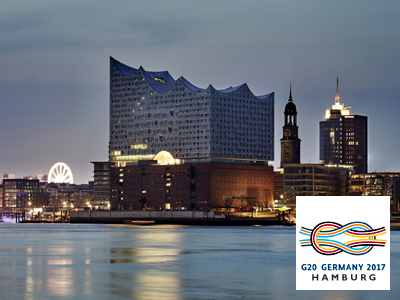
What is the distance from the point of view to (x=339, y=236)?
19.4m

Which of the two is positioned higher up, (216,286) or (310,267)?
(310,267)

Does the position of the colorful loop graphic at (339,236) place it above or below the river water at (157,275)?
above

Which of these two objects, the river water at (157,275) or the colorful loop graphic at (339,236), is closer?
the colorful loop graphic at (339,236)

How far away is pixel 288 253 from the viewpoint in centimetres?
8131

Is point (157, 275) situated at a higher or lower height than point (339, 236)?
lower

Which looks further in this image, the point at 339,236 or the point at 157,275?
the point at 157,275

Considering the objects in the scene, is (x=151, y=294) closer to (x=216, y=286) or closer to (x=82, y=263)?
(x=216, y=286)

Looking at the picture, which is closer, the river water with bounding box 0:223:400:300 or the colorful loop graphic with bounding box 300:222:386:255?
the colorful loop graphic with bounding box 300:222:386:255

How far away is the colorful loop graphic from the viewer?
19.2 meters

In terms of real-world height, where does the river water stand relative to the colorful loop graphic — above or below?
below

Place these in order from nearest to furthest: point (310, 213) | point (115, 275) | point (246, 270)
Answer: point (310, 213) < point (115, 275) < point (246, 270)

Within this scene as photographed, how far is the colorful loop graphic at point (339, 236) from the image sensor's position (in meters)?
19.2

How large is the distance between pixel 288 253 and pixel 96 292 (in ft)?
134

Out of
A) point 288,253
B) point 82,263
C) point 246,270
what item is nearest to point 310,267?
point 246,270
